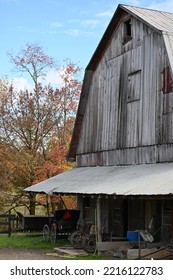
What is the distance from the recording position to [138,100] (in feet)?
60.3

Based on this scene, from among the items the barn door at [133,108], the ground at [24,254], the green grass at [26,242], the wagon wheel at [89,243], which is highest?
the barn door at [133,108]

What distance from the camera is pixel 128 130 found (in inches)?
744

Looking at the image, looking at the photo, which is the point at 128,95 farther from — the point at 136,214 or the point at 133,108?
the point at 136,214

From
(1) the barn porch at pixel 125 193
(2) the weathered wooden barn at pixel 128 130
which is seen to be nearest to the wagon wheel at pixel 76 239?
(1) the barn porch at pixel 125 193

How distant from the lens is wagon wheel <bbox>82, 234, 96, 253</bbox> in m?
16.7

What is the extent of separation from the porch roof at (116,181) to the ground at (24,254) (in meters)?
2.11

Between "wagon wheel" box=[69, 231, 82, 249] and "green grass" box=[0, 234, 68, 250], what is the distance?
38.3 inches

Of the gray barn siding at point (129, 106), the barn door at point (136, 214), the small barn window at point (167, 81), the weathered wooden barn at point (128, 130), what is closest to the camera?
the weathered wooden barn at point (128, 130)

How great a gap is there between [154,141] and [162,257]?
417cm

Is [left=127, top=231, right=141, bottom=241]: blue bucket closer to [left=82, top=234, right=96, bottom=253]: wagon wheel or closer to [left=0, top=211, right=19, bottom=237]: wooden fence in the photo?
[left=82, top=234, right=96, bottom=253]: wagon wheel

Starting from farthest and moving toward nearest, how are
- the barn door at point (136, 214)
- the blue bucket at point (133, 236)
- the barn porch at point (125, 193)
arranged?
the barn door at point (136, 214), the blue bucket at point (133, 236), the barn porch at point (125, 193)

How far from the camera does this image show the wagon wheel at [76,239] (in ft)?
57.5

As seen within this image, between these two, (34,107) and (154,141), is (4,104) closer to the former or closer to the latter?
(34,107)

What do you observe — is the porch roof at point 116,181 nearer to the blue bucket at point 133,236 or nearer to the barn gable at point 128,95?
the barn gable at point 128,95
